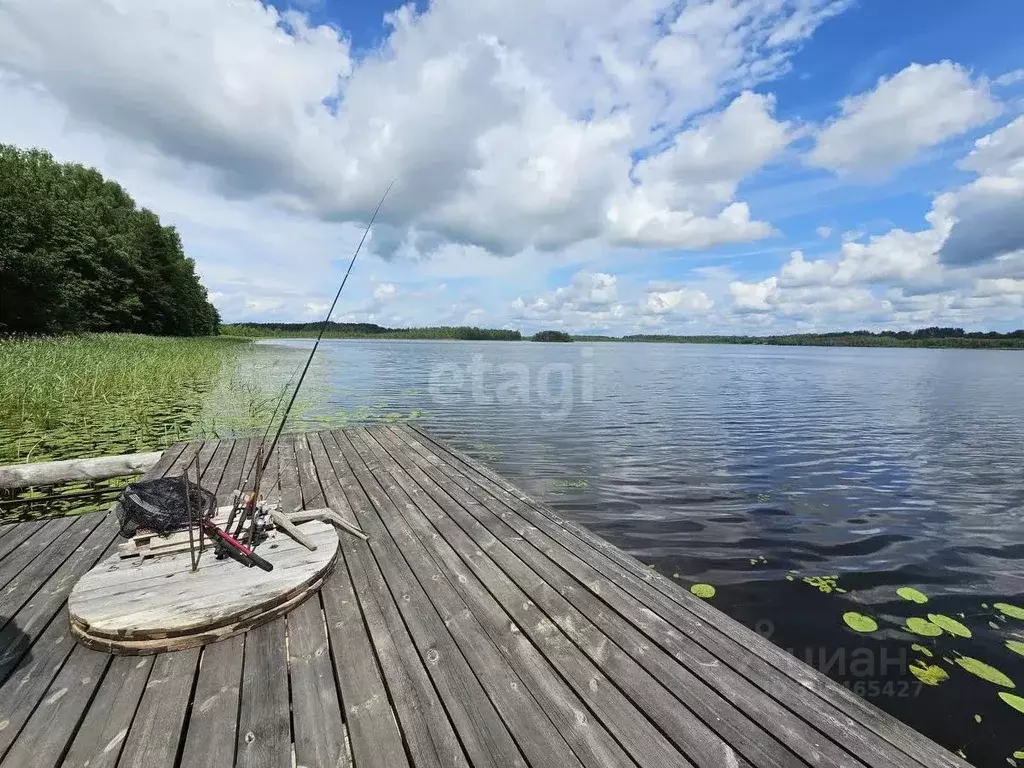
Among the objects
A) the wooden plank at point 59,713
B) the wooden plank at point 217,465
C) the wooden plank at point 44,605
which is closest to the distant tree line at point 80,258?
the wooden plank at point 217,465

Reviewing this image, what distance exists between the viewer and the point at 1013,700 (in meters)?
3.66

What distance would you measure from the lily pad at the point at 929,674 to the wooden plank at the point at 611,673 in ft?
9.41

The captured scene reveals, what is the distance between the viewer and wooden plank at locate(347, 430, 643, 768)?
6.97ft

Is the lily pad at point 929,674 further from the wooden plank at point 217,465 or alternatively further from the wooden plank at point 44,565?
the wooden plank at point 217,465

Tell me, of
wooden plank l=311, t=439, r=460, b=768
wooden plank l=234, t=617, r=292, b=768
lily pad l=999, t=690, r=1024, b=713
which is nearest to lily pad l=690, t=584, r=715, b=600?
lily pad l=999, t=690, r=1024, b=713

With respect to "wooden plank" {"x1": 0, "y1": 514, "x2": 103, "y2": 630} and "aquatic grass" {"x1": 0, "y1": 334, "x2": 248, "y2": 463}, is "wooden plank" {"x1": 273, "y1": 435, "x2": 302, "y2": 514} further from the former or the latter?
"aquatic grass" {"x1": 0, "y1": 334, "x2": 248, "y2": 463}

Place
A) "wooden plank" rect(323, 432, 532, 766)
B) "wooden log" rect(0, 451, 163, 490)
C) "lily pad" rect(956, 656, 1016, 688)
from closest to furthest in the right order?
1. "wooden plank" rect(323, 432, 532, 766)
2. "lily pad" rect(956, 656, 1016, 688)
3. "wooden log" rect(0, 451, 163, 490)

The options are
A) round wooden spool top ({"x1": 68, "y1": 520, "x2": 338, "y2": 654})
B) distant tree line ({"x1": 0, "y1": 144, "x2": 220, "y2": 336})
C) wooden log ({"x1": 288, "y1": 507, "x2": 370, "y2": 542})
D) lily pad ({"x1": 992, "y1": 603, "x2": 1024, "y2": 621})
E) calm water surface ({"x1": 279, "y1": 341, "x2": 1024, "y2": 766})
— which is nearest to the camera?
round wooden spool top ({"x1": 68, "y1": 520, "x2": 338, "y2": 654})

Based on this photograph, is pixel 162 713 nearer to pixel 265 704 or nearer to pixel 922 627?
pixel 265 704

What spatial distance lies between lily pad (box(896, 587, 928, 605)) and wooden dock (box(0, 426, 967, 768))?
3.55 meters

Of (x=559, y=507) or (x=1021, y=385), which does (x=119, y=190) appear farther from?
(x=1021, y=385)

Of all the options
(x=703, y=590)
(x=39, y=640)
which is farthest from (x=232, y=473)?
(x=703, y=590)

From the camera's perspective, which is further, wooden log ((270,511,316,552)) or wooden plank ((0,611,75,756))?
wooden log ((270,511,316,552))

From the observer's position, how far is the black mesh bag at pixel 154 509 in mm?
3697
